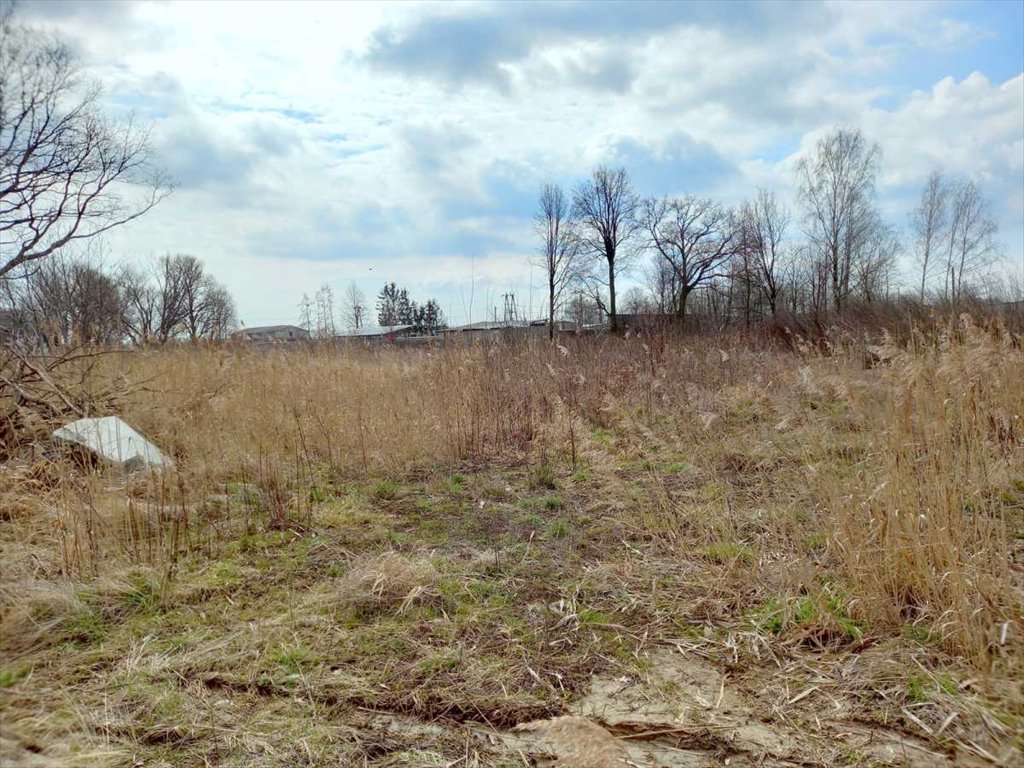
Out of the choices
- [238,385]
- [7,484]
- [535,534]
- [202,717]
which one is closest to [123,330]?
[238,385]

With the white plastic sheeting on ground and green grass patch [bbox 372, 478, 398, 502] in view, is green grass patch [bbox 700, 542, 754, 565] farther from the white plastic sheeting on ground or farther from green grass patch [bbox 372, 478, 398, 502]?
the white plastic sheeting on ground

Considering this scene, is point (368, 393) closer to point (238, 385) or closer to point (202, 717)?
point (238, 385)

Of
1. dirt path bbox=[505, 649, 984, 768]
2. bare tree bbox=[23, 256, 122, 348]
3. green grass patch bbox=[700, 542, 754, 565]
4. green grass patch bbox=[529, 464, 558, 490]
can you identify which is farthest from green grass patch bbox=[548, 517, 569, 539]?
bare tree bbox=[23, 256, 122, 348]

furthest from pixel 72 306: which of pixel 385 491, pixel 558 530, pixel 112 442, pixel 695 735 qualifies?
pixel 695 735

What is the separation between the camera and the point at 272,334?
9.58 meters

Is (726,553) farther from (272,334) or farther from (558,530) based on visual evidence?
(272,334)

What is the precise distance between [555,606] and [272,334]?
26.9 feet

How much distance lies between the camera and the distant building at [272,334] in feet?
30.1

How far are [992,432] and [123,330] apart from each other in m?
9.54

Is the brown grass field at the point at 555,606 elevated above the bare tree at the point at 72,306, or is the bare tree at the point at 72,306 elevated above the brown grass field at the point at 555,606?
the bare tree at the point at 72,306

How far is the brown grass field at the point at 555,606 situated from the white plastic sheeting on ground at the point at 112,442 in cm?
35

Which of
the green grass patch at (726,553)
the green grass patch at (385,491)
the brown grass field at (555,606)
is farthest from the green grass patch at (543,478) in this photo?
the green grass patch at (726,553)

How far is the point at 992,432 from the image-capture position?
392 cm

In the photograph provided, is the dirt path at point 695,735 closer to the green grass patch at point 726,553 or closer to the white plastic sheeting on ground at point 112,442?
the green grass patch at point 726,553
